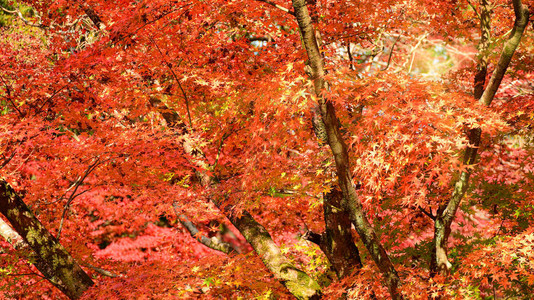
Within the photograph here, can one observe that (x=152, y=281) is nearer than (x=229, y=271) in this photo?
Yes

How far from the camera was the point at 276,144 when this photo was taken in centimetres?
449

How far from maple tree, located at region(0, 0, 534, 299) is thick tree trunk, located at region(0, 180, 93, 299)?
0.05 ft

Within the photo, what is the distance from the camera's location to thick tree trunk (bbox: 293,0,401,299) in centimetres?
409

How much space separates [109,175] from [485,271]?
6418 millimetres

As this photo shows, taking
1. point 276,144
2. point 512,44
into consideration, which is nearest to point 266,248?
point 276,144

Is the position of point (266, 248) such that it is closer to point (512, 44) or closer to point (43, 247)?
point (43, 247)

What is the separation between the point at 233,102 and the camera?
6.80 m

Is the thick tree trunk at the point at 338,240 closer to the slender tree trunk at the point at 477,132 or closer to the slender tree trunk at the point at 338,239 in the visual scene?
the slender tree trunk at the point at 338,239

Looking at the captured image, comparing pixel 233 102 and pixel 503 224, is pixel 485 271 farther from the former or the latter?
pixel 233 102

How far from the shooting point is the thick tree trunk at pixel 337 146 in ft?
13.4

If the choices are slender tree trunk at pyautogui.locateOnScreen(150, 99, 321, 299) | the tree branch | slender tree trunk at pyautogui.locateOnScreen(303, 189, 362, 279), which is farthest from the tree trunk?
the tree branch

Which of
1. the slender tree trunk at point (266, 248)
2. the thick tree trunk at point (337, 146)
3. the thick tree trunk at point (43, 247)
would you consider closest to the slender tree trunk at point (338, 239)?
the slender tree trunk at point (266, 248)

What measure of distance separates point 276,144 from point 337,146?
69 cm

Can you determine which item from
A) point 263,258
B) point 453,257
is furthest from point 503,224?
point 263,258
